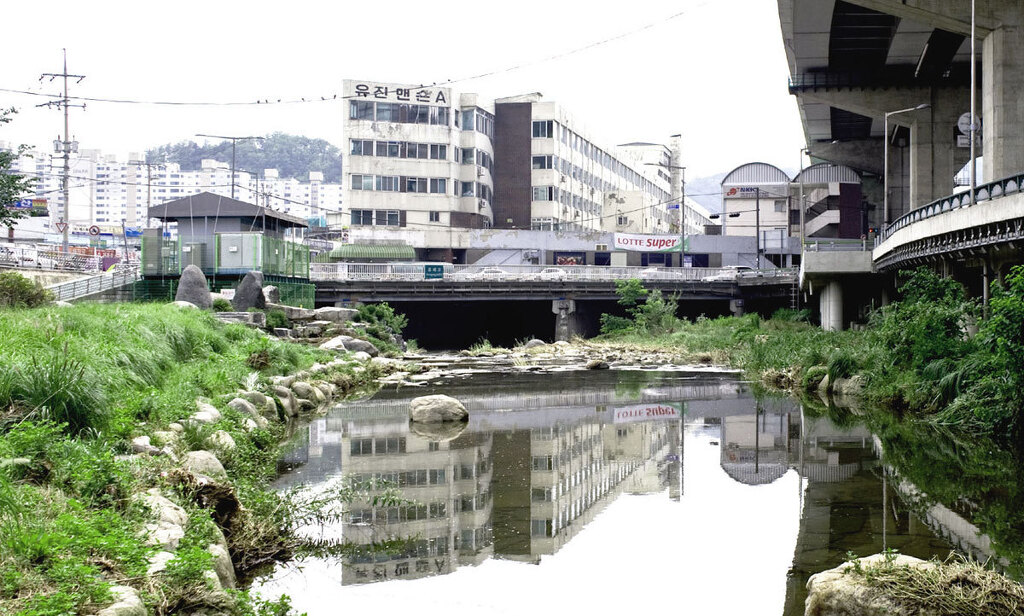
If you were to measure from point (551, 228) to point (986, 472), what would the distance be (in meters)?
77.4

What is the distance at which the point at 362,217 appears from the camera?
278ft

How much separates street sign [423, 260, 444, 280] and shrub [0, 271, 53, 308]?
3323 centimetres

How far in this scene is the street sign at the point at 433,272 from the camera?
193ft

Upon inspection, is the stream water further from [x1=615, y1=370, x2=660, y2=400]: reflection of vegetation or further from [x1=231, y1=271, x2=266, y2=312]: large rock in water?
[x1=231, y1=271, x2=266, y2=312]: large rock in water

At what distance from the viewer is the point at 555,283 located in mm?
59656

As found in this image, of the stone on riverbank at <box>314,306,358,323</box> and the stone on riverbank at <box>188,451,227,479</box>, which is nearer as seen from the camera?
the stone on riverbank at <box>188,451,227,479</box>

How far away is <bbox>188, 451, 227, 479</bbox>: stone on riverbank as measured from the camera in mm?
11031

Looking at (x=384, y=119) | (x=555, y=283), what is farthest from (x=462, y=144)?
(x=555, y=283)

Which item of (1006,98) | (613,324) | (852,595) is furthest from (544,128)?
(852,595)

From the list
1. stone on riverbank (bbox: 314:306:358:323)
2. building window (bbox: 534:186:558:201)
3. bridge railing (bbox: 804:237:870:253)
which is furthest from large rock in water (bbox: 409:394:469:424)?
building window (bbox: 534:186:558:201)

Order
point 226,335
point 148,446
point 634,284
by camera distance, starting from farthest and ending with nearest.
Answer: point 634,284
point 226,335
point 148,446

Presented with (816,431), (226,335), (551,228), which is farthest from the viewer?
(551,228)

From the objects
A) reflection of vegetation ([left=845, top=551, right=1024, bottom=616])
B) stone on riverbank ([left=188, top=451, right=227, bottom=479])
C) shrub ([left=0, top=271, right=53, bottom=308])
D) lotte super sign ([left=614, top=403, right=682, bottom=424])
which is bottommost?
lotte super sign ([left=614, top=403, right=682, bottom=424])

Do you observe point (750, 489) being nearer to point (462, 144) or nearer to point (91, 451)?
point (91, 451)
